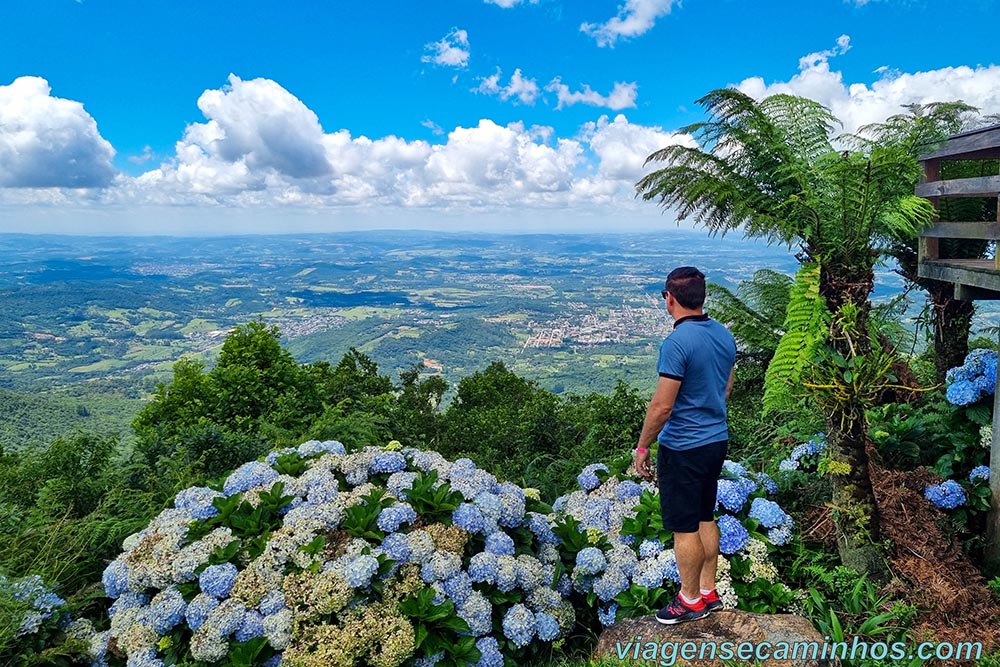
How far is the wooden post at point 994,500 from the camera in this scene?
367cm

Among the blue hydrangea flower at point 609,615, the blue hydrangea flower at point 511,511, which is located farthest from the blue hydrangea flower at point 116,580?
the blue hydrangea flower at point 609,615

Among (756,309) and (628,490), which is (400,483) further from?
(756,309)

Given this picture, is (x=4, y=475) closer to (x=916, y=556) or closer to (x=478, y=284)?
(x=916, y=556)

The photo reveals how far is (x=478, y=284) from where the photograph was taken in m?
135

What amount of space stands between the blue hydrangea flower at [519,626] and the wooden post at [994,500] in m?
3.01

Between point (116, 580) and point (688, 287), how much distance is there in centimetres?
344

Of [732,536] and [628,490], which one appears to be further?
[628,490]

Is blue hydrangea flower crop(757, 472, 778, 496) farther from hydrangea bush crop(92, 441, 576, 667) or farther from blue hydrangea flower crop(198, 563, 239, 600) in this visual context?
blue hydrangea flower crop(198, 563, 239, 600)

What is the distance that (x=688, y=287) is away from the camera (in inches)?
115

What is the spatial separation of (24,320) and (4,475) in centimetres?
12396

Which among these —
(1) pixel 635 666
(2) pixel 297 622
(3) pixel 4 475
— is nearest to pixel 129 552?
(2) pixel 297 622

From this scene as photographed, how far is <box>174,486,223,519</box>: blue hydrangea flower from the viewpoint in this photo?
3.40m

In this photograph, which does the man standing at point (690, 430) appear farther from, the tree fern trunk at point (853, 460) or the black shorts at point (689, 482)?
the tree fern trunk at point (853, 460)

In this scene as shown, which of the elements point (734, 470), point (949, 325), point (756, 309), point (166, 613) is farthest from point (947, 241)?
point (166, 613)
